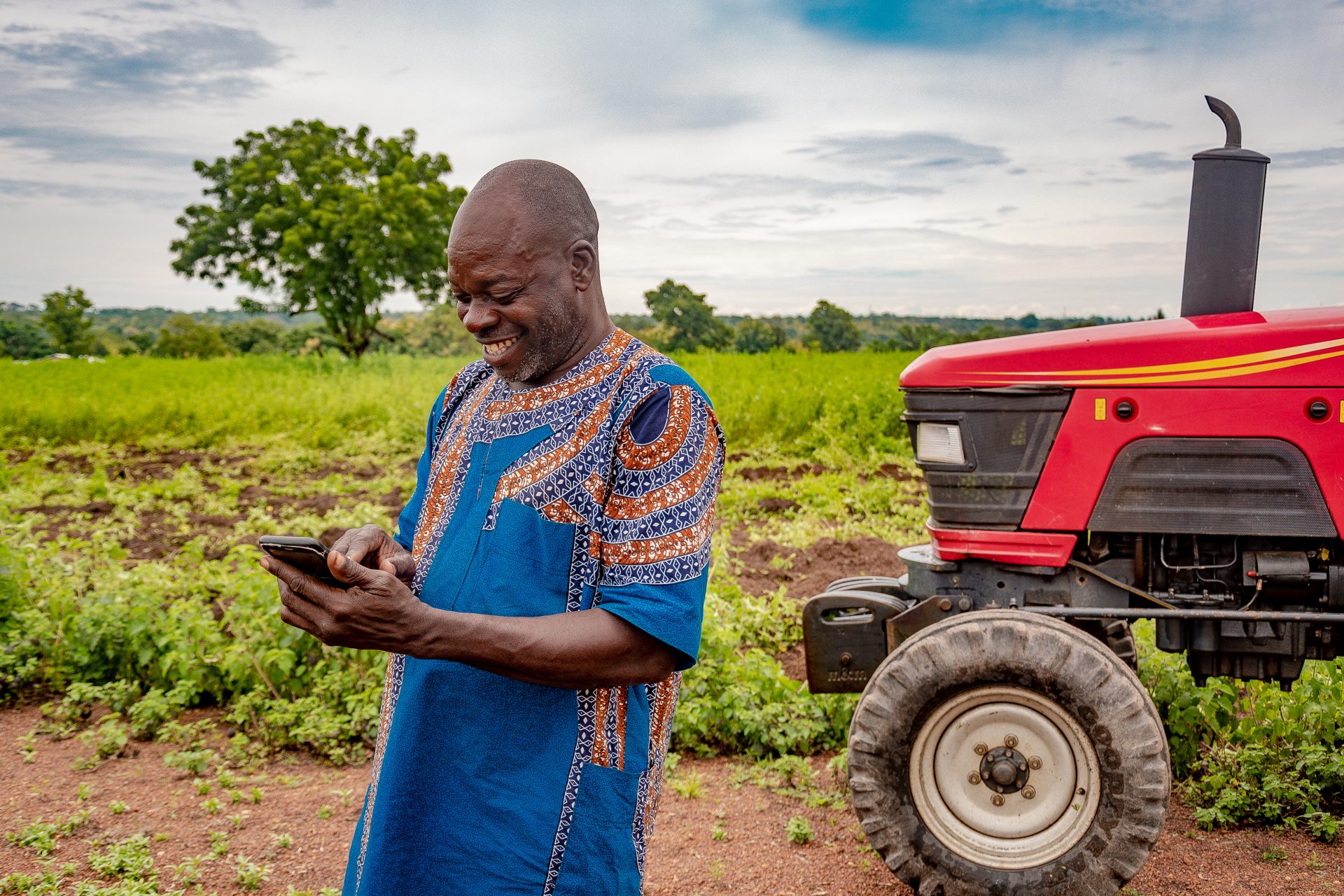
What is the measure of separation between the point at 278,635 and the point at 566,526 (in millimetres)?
3673

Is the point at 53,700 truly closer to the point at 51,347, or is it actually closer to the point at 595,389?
the point at 595,389

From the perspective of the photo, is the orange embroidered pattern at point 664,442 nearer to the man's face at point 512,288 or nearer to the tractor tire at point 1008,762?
the man's face at point 512,288

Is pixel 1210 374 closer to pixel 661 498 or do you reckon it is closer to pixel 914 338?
pixel 661 498

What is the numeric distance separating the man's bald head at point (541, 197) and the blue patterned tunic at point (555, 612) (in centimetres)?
23

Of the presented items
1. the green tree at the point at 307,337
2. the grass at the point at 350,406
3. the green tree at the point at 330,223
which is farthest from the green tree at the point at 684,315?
the green tree at the point at 307,337

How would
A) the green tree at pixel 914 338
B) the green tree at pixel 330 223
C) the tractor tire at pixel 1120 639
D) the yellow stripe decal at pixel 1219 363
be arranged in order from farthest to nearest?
the green tree at pixel 330 223
the green tree at pixel 914 338
the tractor tire at pixel 1120 639
the yellow stripe decal at pixel 1219 363

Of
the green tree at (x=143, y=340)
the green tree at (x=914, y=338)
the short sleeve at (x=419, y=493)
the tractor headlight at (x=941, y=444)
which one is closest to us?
the short sleeve at (x=419, y=493)

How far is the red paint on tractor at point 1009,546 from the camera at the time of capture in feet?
11.4

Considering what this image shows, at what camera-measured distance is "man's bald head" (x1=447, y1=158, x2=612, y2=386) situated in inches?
64.7

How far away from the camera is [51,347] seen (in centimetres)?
5203

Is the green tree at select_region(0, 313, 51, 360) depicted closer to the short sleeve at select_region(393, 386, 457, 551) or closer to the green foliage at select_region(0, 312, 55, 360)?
the green foliage at select_region(0, 312, 55, 360)

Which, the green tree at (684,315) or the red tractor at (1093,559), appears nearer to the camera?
the red tractor at (1093,559)

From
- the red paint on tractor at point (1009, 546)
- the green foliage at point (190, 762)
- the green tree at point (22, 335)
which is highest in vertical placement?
the green tree at point (22, 335)

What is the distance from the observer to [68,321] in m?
54.0
